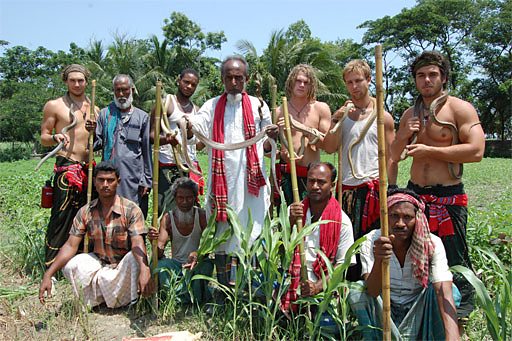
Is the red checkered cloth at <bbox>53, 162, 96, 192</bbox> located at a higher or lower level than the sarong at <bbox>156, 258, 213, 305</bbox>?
higher

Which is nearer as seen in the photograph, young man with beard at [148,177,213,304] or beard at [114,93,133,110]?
young man with beard at [148,177,213,304]

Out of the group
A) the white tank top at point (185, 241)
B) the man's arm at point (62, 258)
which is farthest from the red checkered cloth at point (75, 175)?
the white tank top at point (185, 241)

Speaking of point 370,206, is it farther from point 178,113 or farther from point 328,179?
point 178,113

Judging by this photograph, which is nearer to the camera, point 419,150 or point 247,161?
point 419,150

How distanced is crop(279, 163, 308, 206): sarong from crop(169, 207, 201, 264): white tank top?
82cm

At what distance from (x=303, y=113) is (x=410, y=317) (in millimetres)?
1933

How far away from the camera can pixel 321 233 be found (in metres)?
3.17

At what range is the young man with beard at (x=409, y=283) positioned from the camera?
2717mm

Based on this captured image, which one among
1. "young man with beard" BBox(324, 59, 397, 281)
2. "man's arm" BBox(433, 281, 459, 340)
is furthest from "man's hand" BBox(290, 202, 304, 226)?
"man's arm" BBox(433, 281, 459, 340)

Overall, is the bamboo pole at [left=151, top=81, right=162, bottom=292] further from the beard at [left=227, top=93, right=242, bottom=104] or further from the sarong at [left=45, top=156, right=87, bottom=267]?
the sarong at [left=45, top=156, right=87, bottom=267]

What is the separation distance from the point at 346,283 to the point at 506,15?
3036cm

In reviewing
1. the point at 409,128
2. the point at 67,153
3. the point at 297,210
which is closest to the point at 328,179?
the point at 297,210

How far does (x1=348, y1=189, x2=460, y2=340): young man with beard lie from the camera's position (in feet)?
8.91

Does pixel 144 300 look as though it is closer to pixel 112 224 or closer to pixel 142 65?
pixel 112 224
